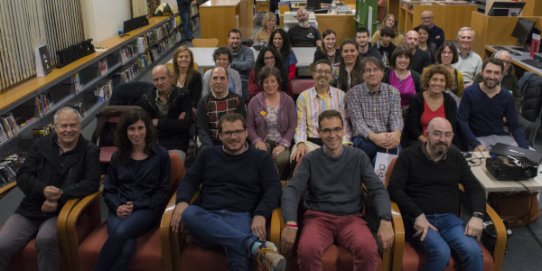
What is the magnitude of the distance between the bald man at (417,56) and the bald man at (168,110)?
2.79 m

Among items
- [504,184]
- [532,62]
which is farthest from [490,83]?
[532,62]

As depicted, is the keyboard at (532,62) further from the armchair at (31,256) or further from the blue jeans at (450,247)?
the armchair at (31,256)

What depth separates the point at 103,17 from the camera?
7523 mm

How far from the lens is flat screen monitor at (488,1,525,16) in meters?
7.32

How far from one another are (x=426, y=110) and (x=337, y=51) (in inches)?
68.8

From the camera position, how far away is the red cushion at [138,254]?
8.73 ft

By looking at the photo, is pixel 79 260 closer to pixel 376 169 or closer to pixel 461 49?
pixel 376 169

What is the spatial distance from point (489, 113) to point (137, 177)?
8.83 ft

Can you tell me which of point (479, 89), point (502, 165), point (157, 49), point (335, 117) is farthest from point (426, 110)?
point (157, 49)

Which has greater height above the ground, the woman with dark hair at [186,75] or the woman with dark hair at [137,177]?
the woman with dark hair at [186,75]

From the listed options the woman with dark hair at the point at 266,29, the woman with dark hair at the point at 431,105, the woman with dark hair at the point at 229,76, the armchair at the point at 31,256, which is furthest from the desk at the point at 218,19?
the armchair at the point at 31,256

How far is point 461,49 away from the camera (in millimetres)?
5281

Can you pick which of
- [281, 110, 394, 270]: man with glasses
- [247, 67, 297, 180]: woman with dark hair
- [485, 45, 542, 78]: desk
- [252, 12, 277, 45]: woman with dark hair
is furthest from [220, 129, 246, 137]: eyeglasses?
[485, 45, 542, 78]: desk

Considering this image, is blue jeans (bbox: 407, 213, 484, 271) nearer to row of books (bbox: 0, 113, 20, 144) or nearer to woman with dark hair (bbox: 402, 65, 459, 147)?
woman with dark hair (bbox: 402, 65, 459, 147)
